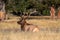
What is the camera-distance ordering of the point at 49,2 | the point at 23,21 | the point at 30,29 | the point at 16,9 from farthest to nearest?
1. the point at 49,2
2. the point at 16,9
3. the point at 23,21
4. the point at 30,29

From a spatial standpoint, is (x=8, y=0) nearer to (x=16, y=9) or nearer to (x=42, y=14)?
(x=16, y=9)

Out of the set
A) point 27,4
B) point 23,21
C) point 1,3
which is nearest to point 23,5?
point 27,4

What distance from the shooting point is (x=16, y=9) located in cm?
3828

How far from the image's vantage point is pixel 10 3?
127 feet

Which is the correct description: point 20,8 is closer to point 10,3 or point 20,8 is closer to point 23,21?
point 10,3

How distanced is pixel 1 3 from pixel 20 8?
425 cm

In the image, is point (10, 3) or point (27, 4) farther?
point (27, 4)

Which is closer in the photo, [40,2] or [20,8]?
[20,8]

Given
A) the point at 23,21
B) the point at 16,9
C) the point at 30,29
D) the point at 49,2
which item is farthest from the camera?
the point at 49,2

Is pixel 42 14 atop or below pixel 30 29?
below

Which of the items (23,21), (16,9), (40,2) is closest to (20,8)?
(16,9)

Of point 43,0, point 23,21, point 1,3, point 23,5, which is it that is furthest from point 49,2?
point 23,21

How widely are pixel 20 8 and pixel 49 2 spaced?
477cm

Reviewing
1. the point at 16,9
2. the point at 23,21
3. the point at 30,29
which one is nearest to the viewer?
the point at 30,29
